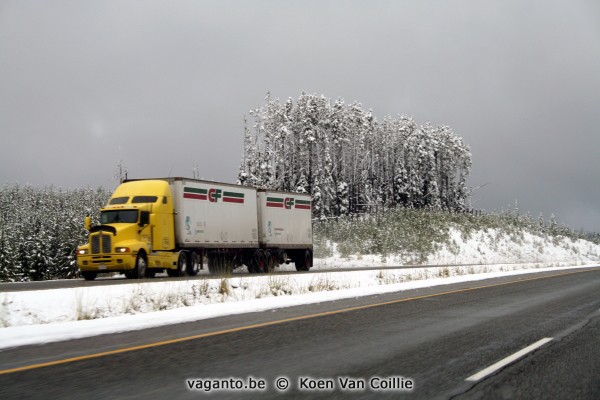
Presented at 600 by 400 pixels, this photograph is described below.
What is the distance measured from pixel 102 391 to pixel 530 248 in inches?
2466

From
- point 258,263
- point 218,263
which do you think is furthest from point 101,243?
point 258,263

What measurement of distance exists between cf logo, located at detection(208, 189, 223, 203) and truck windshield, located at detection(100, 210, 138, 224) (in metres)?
4.83

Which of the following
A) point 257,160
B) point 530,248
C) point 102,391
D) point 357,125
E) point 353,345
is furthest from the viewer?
point 357,125

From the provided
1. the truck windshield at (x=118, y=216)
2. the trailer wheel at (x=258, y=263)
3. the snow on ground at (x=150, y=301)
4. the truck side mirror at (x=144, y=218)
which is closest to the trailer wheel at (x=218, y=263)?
the trailer wheel at (x=258, y=263)

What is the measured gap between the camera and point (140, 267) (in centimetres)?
2370

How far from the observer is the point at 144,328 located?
31.1ft

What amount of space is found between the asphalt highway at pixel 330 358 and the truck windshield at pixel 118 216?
14299mm

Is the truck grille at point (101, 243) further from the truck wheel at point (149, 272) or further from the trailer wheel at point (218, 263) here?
the trailer wheel at point (218, 263)

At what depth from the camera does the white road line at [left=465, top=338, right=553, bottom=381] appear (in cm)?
584

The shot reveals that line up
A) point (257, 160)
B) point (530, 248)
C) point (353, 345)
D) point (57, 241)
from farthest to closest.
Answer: point (257, 160), point (530, 248), point (57, 241), point (353, 345)

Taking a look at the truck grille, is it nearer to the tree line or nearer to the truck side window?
the truck side window

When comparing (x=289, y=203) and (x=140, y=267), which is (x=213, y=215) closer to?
(x=140, y=267)

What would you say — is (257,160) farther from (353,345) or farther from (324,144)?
(353,345)

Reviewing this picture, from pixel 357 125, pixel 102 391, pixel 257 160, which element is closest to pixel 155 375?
pixel 102 391
